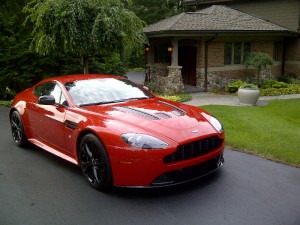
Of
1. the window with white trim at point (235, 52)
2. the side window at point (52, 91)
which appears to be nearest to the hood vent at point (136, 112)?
the side window at point (52, 91)

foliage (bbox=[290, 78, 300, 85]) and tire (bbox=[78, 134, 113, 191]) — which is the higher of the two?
tire (bbox=[78, 134, 113, 191])

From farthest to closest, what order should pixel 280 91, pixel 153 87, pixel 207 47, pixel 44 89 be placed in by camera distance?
1. pixel 153 87
2. pixel 207 47
3. pixel 280 91
4. pixel 44 89

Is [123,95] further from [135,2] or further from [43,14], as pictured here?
[135,2]

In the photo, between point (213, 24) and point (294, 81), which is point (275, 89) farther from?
point (213, 24)

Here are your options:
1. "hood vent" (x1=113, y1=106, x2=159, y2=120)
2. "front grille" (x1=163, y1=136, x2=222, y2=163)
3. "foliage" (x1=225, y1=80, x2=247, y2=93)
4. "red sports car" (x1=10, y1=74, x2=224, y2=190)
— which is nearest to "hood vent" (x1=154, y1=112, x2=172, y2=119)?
"red sports car" (x1=10, y1=74, x2=224, y2=190)

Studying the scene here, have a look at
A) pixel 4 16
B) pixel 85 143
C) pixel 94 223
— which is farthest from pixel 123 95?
pixel 4 16

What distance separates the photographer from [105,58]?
53.5 feet

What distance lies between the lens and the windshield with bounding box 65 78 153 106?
17.5ft

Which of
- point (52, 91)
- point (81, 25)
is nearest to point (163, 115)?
point (52, 91)

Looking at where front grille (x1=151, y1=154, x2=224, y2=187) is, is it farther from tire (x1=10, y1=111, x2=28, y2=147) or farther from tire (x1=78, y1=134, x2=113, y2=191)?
tire (x1=10, y1=111, x2=28, y2=147)

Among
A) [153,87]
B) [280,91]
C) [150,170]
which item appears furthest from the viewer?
[153,87]

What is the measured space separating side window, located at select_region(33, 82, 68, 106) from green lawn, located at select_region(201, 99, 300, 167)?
325 cm

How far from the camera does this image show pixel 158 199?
4.20m

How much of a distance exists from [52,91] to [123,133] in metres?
2.22
